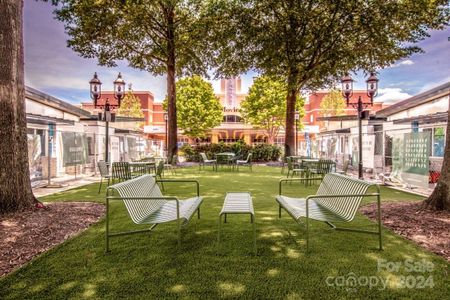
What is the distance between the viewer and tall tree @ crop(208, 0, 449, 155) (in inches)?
596

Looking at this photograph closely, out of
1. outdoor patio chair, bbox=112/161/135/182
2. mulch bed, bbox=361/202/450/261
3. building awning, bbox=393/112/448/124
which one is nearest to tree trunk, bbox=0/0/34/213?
outdoor patio chair, bbox=112/161/135/182

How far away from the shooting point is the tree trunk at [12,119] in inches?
200

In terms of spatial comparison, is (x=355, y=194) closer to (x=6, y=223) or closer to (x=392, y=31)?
(x=6, y=223)

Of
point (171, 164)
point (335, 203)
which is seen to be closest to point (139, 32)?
point (171, 164)

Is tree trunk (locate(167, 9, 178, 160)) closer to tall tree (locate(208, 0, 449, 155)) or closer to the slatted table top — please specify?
tall tree (locate(208, 0, 449, 155))

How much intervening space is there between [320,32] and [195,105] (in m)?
25.4

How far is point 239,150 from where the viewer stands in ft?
74.2

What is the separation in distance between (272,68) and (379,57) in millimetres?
6480

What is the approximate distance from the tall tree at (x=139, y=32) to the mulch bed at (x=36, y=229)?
12.0 metres

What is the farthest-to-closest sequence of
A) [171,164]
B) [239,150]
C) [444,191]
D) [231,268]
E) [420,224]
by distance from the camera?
[239,150] → [171,164] → [444,191] → [420,224] → [231,268]

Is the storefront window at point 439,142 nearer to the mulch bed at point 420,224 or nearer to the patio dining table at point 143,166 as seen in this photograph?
the mulch bed at point 420,224

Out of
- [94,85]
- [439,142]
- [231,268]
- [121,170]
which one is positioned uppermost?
[94,85]

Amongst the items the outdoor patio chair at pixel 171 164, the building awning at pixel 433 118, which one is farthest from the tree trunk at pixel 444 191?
the outdoor patio chair at pixel 171 164

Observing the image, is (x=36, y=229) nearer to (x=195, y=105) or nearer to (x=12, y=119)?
(x=12, y=119)
